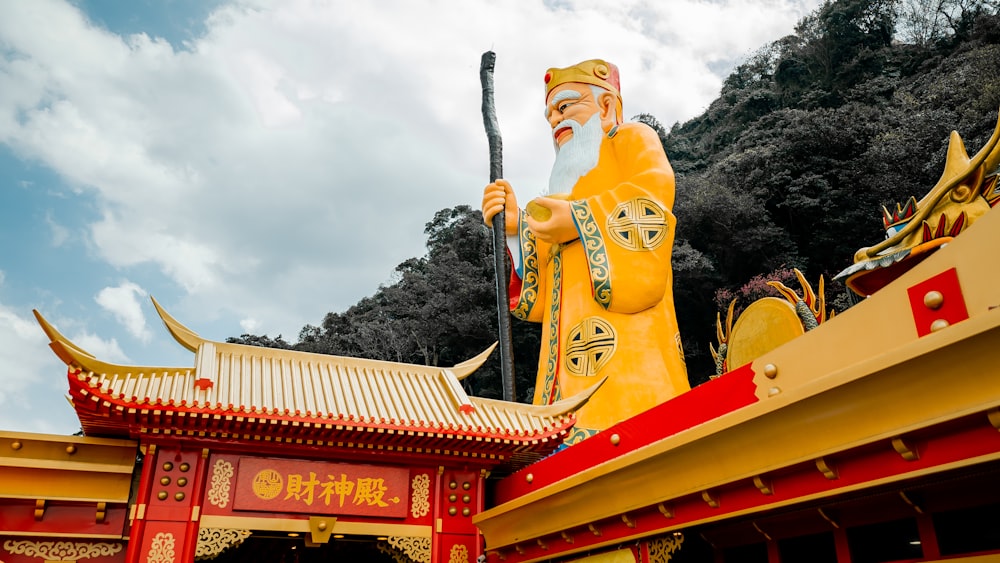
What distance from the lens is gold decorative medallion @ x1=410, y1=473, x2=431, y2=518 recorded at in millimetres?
6550

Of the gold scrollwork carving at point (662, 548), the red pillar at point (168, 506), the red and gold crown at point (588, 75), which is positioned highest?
the red and gold crown at point (588, 75)

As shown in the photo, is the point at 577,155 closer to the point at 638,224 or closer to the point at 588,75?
the point at 588,75

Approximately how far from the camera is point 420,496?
260 inches

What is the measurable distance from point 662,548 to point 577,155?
7.09 meters

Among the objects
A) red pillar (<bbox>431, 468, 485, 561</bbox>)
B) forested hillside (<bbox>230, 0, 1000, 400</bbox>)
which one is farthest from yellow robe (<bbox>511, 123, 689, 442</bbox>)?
forested hillside (<bbox>230, 0, 1000, 400</bbox>)

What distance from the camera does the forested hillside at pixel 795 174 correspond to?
17625 mm

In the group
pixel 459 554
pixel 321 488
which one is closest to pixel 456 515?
pixel 459 554

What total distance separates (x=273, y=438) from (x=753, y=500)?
3.89 meters

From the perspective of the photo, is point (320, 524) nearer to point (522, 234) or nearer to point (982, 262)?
point (982, 262)

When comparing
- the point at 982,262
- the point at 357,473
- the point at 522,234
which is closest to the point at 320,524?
the point at 357,473

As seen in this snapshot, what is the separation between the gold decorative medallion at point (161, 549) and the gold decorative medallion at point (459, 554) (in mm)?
2196

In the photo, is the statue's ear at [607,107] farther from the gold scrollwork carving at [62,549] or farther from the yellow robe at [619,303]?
the gold scrollwork carving at [62,549]

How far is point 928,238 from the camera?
18.2 ft

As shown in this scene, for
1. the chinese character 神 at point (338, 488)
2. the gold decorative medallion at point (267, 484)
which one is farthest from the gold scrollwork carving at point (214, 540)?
the chinese character 神 at point (338, 488)
